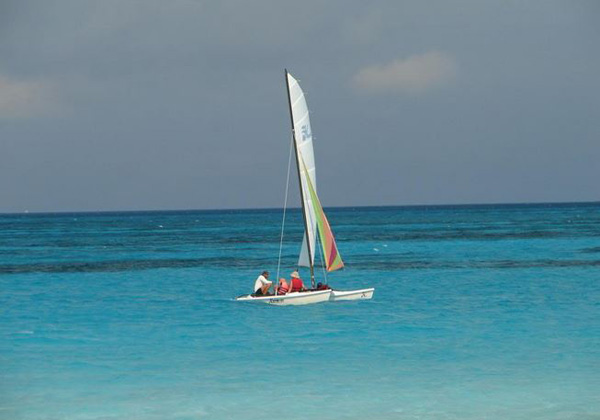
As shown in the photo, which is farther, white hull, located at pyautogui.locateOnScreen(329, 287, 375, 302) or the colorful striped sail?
the colorful striped sail

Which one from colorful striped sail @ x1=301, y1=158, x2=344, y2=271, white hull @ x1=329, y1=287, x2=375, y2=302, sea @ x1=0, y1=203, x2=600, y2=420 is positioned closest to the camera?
sea @ x1=0, y1=203, x2=600, y2=420

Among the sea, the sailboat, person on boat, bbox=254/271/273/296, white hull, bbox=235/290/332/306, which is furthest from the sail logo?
the sea

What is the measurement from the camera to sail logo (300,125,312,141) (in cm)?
3662

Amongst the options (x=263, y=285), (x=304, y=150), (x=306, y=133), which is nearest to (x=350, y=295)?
(x=263, y=285)

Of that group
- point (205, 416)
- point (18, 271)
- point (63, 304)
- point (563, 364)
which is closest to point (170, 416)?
point (205, 416)

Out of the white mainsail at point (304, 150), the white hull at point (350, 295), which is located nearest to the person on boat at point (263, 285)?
the white mainsail at point (304, 150)

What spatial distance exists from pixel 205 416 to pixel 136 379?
167 inches

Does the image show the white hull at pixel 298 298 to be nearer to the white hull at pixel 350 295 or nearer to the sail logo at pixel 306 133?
the white hull at pixel 350 295

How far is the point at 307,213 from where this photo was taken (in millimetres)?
37188

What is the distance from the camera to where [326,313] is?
34.4 m

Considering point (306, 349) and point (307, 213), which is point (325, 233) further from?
point (306, 349)

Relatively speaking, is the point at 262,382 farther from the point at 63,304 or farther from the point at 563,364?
the point at 63,304

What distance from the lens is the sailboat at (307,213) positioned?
35.7m

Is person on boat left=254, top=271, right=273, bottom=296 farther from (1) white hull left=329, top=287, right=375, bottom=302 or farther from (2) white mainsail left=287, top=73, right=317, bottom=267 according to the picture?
(1) white hull left=329, top=287, right=375, bottom=302
